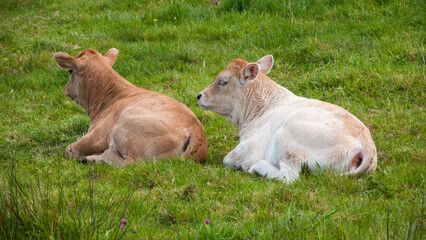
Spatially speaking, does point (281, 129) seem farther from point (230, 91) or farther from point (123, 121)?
point (123, 121)

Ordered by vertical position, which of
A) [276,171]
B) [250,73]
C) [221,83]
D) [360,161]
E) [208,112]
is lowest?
[208,112]

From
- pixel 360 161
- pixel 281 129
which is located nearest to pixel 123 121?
pixel 281 129

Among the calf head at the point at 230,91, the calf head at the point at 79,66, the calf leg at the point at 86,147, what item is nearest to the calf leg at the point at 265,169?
the calf head at the point at 230,91

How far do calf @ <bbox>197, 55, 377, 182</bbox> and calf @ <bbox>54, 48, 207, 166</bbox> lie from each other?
532 millimetres

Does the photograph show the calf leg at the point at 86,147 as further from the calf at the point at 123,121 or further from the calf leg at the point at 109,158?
the calf leg at the point at 109,158

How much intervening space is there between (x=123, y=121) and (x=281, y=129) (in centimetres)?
196

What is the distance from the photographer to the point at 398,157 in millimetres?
5949

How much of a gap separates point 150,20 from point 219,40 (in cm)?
Result: 177

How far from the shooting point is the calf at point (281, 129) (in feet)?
17.8

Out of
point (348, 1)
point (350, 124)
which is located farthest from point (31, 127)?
point (348, 1)

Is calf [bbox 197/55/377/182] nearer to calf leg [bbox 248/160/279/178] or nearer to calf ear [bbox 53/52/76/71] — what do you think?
calf leg [bbox 248/160/279/178]

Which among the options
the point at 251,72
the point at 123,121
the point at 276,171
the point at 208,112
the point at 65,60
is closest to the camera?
the point at 276,171

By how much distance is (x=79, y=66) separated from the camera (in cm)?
809

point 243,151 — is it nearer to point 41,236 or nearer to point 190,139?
point 190,139
